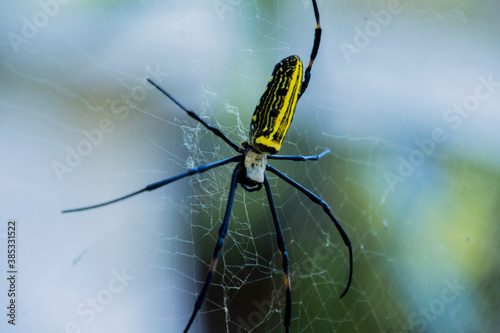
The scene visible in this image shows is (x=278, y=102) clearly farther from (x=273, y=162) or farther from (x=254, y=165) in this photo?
(x=273, y=162)

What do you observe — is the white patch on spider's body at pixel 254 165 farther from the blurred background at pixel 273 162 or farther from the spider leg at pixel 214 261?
the blurred background at pixel 273 162

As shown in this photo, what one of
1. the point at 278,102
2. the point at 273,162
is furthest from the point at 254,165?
the point at 273,162

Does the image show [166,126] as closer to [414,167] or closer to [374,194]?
[374,194]

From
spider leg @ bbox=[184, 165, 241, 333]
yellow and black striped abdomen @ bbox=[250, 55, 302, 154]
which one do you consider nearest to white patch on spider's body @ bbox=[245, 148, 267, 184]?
spider leg @ bbox=[184, 165, 241, 333]

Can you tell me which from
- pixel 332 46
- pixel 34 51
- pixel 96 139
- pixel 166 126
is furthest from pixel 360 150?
pixel 34 51

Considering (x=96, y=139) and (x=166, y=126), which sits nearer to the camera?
(x=96, y=139)

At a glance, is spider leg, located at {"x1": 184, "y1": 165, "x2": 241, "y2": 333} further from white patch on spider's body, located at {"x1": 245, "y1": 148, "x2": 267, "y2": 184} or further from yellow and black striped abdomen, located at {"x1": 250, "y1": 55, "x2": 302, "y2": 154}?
yellow and black striped abdomen, located at {"x1": 250, "y1": 55, "x2": 302, "y2": 154}
